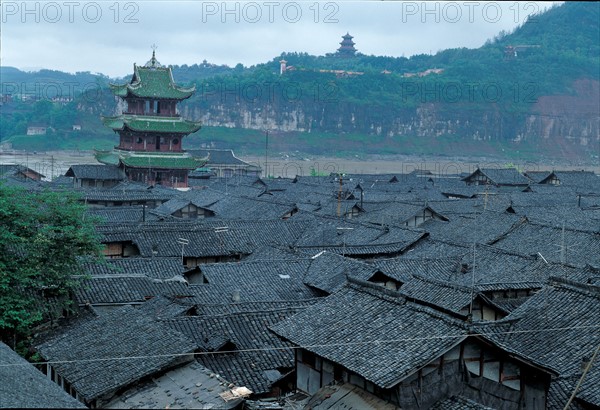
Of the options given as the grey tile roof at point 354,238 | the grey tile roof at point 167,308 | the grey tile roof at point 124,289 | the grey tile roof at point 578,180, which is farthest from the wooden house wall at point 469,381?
the grey tile roof at point 578,180

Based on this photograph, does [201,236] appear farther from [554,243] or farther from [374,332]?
[374,332]

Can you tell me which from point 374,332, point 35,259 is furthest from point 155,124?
point 374,332

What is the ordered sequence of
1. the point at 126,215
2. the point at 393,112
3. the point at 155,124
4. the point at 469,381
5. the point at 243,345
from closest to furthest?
1. the point at 469,381
2. the point at 243,345
3. the point at 126,215
4. the point at 155,124
5. the point at 393,112

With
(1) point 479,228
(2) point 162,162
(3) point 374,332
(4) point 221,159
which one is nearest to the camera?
(3) point 374,332

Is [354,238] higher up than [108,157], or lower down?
lower down

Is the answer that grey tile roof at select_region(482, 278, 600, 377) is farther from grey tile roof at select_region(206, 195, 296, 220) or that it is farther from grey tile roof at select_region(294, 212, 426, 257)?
grey tile roof at select_region(206, 195, 296, 220)
